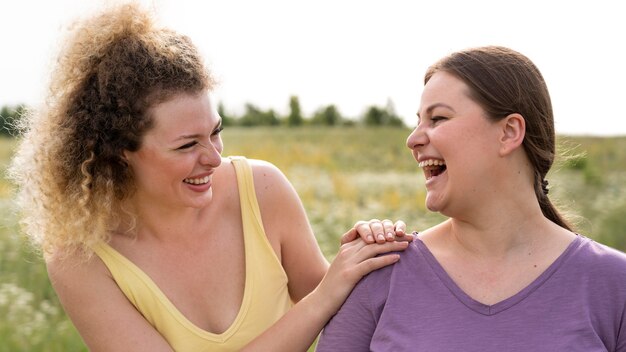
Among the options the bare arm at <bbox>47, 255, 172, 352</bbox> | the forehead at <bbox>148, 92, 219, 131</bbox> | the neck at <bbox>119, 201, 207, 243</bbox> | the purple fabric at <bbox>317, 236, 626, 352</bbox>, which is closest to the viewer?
the purple fabric at <bbox>317, 236, 626, 352</bbox>

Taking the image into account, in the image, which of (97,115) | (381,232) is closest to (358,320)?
(381,232)

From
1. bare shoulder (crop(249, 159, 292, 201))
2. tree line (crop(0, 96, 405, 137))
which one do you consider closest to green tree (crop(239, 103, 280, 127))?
tree line (crop(0, 96, 405, 137))

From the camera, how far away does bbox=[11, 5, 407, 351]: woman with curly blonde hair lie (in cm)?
284

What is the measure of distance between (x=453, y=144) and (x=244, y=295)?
1.05 m

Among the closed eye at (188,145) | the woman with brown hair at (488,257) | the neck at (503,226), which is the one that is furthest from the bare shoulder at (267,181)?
the neck at (503,226)

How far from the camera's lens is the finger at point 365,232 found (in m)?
2.62

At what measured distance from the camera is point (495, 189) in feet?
8.28

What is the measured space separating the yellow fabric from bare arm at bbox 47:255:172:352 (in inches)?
1.8

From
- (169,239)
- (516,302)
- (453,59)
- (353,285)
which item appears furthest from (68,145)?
(516,302)

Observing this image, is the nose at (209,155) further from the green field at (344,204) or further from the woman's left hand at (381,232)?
the green field at (344,204)

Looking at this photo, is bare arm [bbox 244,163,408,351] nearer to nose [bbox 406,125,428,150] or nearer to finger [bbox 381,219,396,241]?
finger [bbox 381,219,396,241]

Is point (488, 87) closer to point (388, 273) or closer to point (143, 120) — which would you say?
point (388, 273)

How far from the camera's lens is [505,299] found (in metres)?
2.49

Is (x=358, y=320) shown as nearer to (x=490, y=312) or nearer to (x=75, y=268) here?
(x=490, y=312)
